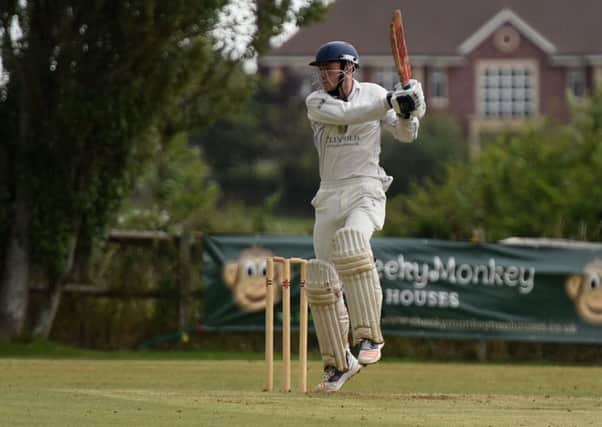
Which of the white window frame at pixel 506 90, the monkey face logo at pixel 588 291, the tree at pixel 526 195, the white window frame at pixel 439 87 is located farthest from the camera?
the white window frame at pixel 506 90

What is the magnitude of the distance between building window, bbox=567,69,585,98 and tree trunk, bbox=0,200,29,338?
63.8 metres

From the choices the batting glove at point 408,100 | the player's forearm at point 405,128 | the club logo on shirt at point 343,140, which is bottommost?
the club logo on shirt at point 343,140

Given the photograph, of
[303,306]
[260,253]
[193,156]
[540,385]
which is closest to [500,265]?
[260,253]

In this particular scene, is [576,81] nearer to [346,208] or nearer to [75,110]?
[75,110]

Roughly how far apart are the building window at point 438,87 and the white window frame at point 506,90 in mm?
1790

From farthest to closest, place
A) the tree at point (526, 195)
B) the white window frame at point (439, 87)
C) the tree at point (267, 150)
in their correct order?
1. the white window frame at point (439, 87)
2. the tree at point (267, 150)
3. the tree at point (526, 195)

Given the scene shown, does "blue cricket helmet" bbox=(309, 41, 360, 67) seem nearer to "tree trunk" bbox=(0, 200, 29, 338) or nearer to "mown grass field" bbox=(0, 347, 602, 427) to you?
"mown grass field" bbox=(0, 347, 602, 427)

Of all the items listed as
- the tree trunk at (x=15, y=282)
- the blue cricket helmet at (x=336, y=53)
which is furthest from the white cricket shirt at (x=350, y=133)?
the tree trunk at (x=15, y=282)

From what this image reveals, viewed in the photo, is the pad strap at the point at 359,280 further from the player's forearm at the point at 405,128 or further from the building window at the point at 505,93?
the building window at the point at 505,93

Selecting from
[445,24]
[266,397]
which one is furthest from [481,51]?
[266,397]

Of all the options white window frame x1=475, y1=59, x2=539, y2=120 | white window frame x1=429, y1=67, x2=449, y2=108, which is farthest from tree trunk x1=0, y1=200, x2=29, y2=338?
white window frame x1=475, y1=59, x2=539, y2=120

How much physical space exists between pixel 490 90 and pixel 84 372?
70817 mm

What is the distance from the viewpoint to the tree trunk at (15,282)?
51.1 feet

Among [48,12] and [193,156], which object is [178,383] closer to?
[48,12]
